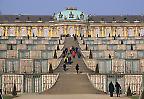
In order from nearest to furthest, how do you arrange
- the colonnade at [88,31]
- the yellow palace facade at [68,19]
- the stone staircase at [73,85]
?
1. the stone staircase at [73,85]
2. the yellow palace facade at [68,19]
3. the colonnade at [88,31]

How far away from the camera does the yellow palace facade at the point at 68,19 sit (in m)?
111

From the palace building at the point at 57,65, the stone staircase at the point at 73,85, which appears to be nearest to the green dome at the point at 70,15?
the palace building at the point at 57,65

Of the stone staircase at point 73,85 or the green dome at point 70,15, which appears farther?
the green dome at point 70,15

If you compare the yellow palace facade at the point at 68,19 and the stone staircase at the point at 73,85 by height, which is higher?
the yellow palace facade at the point at 68,19

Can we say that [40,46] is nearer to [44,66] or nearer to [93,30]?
[44,66]

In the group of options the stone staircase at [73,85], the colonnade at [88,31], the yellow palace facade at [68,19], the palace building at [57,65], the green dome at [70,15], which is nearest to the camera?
the stone staircase at [73,85]

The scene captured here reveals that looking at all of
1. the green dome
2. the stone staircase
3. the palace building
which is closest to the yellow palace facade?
the green dome

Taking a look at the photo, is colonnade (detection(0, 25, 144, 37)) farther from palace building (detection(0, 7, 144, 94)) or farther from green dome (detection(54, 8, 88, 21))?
palace building (detection(0, 7, 144, 94))

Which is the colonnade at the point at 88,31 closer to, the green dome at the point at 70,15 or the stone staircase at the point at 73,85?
the green dome at the point at 70,15

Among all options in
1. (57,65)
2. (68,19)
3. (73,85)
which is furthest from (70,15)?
(73,85)

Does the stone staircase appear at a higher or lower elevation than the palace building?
lower

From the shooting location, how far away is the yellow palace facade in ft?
365

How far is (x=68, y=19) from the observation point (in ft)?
360

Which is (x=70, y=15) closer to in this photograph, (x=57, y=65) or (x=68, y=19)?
(x=68, y=19)
